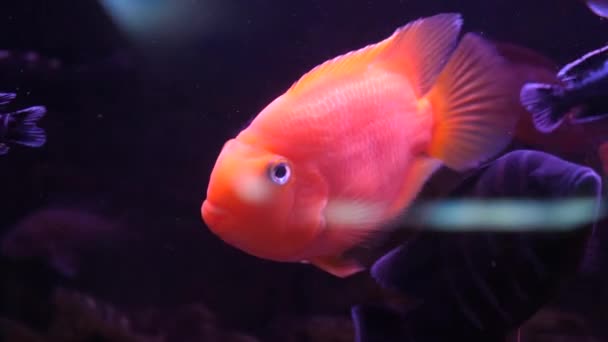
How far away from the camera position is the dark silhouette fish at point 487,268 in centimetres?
91

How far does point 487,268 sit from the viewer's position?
958 mm

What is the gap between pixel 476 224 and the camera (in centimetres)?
99

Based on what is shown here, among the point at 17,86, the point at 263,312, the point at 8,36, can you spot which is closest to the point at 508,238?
the point at 263,312

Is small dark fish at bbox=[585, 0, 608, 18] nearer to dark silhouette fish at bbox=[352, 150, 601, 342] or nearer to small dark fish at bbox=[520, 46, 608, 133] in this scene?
small dark fish at bbox=[520, 46, 608, 133]

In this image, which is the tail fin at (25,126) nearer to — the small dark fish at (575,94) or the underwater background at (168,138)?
the underwater background at (168,138)

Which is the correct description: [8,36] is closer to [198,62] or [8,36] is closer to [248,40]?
[198,62]

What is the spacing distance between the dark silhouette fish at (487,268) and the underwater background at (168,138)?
409mm

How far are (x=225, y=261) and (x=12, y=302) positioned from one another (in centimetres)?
133

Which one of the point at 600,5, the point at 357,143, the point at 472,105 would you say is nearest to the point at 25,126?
the point at 357,143

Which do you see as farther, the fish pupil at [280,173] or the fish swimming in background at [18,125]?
the fish swimming in background at [18,125]

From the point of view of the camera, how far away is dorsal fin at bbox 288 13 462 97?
1153 mm

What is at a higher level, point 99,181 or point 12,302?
point 99,181

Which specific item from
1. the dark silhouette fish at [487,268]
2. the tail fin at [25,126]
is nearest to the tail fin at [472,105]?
the dark silhouette fish at [487,268]

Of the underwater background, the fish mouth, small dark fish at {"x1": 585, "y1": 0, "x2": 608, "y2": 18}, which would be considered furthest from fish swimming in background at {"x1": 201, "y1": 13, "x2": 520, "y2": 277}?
the underwater background
